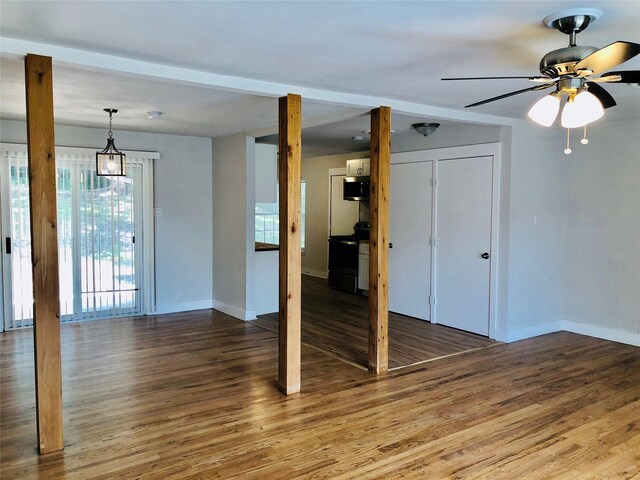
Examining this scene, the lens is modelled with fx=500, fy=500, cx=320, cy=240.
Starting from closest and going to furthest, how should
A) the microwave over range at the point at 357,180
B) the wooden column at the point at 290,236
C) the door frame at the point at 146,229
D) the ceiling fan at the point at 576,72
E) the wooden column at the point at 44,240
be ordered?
the ceiling fan at the point at 576,72, the wooden column at the point at 44,240, the wooden column at the point at 290,236, the door frame at the point at 146,229, the microwave over range at the point at 357,180

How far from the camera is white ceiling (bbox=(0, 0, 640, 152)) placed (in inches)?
90.0

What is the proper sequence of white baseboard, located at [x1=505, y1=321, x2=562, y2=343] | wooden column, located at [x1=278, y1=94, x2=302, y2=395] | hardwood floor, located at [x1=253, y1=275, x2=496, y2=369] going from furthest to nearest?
white baseboard, located at [x1=505, y1=321, x2=562, y2=343] → hardwood floor, located at [x1=253, y1=275, x2=496, y2=369] → wooden column, located at [x1=278, y1=94, x2=302, y2=395]

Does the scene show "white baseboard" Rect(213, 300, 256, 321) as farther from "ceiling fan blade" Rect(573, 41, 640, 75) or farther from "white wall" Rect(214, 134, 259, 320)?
"ceiling fan blade" Rect(573, 41, 640, 75)

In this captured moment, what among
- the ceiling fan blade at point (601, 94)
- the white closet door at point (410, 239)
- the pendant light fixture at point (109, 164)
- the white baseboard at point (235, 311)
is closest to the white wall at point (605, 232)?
the white closet door at point (410, 239)

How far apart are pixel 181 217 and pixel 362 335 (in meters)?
2.91

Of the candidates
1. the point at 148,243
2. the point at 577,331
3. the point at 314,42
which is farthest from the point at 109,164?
the point at 577,331

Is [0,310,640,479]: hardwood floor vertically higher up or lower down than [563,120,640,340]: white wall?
lower down

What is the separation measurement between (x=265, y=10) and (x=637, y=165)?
4658 millimetres

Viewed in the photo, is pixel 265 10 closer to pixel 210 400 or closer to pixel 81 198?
pixel 210 400

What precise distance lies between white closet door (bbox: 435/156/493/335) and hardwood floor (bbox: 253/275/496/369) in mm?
227

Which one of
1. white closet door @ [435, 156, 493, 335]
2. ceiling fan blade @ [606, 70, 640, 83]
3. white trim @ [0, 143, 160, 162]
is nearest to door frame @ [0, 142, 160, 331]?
white trim @ [0, 143, 160, 162]

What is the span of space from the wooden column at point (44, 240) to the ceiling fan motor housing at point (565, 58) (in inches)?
104

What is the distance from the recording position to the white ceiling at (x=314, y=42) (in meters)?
2.29

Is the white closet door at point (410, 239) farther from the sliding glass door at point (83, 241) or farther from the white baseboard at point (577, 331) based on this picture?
the sliding glass door at point (83, 241)
